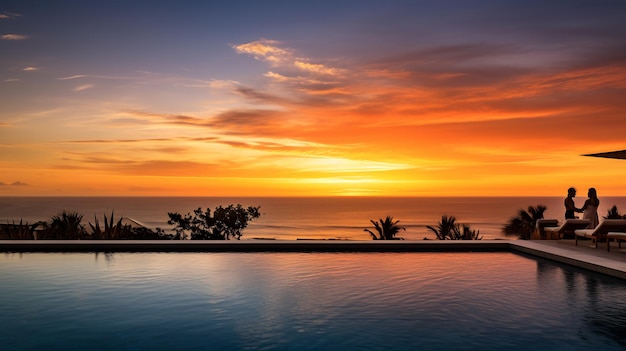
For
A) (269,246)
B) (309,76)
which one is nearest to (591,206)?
(269,246)

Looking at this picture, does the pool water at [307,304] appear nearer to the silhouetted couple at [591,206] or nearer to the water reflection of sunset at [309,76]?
the silhouetted couple at [591,206]

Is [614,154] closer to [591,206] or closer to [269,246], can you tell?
[591,206]


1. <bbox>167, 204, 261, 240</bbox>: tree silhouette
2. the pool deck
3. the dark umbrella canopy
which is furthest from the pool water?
<bbox>167, 204, 261, 240</bbox>: tree silhouette

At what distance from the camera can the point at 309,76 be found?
1869 cm

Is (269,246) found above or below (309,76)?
below

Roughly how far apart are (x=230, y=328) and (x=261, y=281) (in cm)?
287

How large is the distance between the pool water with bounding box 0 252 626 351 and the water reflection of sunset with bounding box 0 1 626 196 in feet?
25.0

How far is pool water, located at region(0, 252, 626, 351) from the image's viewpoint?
19.6 feet

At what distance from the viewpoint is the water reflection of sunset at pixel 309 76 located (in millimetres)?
16250

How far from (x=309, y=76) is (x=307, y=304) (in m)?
12.1

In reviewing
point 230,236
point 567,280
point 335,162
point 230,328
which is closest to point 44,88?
point 230,236

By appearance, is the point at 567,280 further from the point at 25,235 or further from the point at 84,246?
the point at 25,235

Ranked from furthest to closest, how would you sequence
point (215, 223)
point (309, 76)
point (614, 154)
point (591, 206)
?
point (309, 76) < point (215, 223) < point (591, 206) < point (614, 154)

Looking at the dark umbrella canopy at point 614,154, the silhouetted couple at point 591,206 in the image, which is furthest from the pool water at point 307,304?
the silhouetted couple at point 591,206
